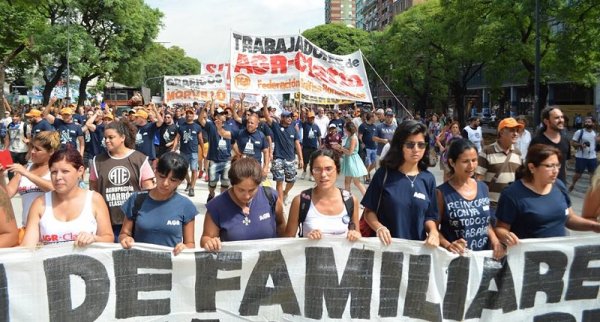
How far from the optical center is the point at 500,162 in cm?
509

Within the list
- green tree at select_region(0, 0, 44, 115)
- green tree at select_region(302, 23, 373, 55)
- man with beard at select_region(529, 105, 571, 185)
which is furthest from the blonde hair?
green tree at select_region(302, 23, 373, 55)

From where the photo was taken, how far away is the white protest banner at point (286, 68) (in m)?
12.5

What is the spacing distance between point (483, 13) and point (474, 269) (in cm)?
2451

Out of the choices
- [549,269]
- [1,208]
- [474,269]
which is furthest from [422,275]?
[1,208]

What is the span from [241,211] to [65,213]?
3.51ft

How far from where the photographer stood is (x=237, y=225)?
370 centimetres

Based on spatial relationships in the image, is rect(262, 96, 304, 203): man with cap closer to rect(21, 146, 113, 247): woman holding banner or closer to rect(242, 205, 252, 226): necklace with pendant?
rect(242, 205, 252, 226): necklace with pendant

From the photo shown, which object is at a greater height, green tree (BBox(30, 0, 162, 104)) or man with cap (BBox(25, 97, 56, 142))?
green tree (BBox(30, 0, 162, 104))

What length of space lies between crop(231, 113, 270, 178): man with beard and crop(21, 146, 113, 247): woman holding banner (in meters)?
5.34

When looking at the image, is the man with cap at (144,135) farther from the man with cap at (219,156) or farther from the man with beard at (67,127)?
the man with beard at (67,127)

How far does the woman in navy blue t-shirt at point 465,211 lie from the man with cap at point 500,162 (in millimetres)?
1120

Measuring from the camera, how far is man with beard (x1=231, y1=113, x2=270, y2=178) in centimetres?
905

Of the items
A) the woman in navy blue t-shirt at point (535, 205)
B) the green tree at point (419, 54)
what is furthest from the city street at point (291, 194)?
the green tree at point (419, 54)

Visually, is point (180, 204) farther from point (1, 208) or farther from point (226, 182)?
point (226, 182)
